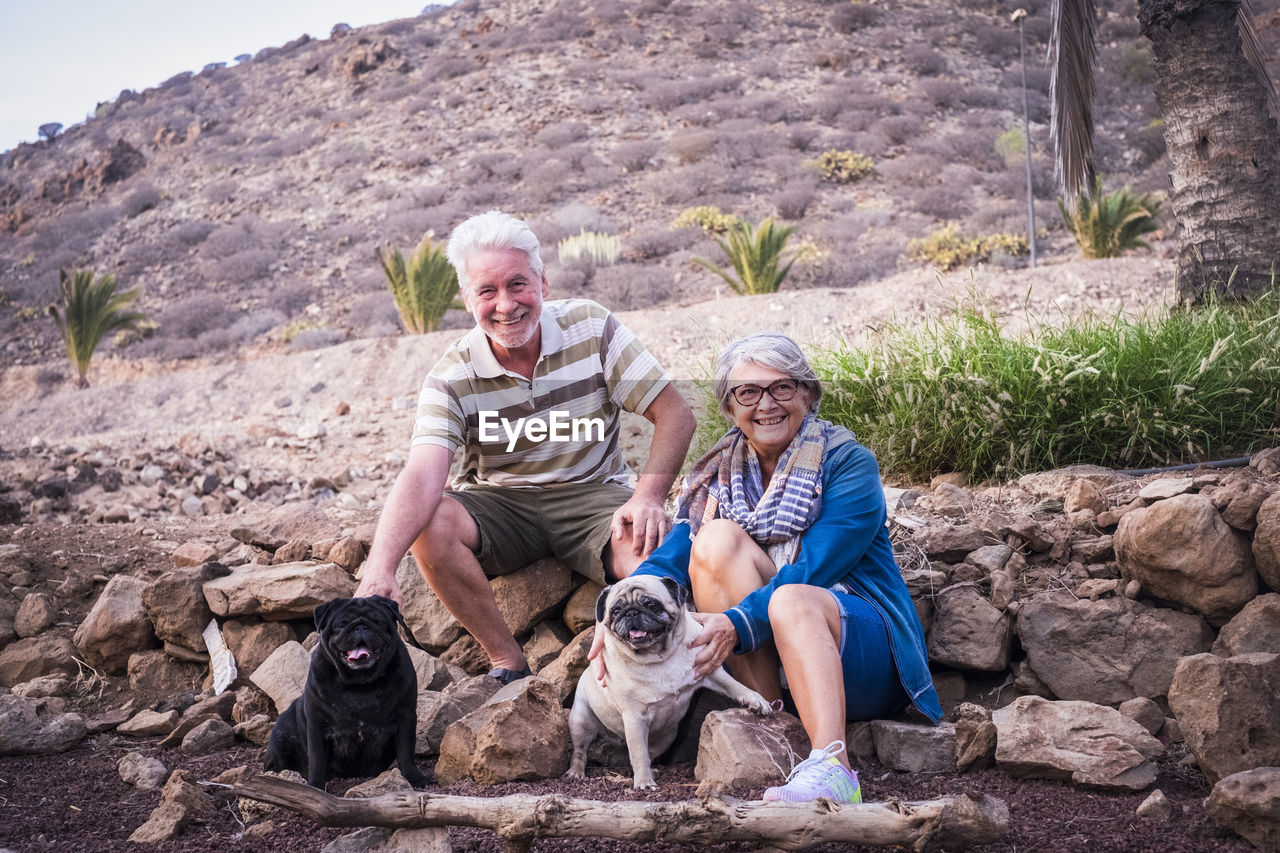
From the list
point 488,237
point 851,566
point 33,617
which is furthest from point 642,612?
point 33,617

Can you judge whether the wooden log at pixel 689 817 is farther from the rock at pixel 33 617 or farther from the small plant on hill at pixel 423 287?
the small plant on hill at pixel 423 287

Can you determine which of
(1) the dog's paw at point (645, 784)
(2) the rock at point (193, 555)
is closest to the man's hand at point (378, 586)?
(1) the dog's paw at point (645, 784)

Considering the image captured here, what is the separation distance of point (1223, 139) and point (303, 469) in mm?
8260

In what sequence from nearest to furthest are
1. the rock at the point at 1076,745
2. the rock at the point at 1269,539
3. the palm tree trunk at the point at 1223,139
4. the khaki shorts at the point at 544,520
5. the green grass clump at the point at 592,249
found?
the rock at the point at 1076,745
the rock at the point at 1269,539
the khaki shorts at the point at 544,520
the palm tree trunk at the point at 1223,139
the green grass clump at the point at 592,249

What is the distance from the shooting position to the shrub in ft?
74.4

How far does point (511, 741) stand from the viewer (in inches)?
113

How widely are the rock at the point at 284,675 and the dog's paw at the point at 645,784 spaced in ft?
5.34

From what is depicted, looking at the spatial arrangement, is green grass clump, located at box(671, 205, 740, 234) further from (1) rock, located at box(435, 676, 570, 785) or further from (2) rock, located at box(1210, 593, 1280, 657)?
(1) rock, located at box(435, 676, 570, 785)

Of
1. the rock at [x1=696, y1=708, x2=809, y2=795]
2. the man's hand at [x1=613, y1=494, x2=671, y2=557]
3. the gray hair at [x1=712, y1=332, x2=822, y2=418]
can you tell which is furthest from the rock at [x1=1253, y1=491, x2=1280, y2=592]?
the man's hand at [x1=613, y1=494, x2=671, y2=557]

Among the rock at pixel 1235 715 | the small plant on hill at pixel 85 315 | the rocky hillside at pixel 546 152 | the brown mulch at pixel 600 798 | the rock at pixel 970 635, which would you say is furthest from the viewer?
the rocky hillside at pixel 546 152

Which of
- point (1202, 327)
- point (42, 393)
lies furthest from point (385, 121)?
point (1202, 327)

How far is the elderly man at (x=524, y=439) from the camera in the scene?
137 inches

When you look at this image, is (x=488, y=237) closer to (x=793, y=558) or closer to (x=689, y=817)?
(x=793, y=558)

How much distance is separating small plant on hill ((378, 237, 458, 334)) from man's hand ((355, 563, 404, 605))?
36.1ft
